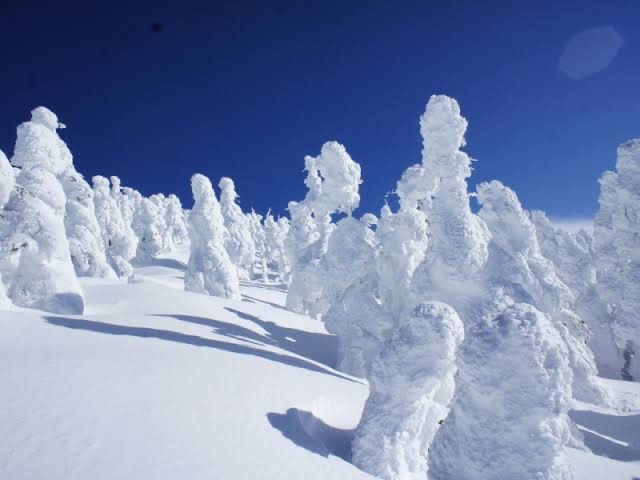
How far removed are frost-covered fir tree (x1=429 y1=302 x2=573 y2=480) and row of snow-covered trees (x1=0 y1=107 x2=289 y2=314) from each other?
14.2 meters

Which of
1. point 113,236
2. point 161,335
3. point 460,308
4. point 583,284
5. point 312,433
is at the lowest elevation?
point 312,433

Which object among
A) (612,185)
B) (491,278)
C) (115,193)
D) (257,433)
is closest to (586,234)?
(612,185)

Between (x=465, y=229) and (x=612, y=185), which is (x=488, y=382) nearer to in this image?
(x=465, y=229)

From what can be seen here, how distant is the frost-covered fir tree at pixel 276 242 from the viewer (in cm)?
7070

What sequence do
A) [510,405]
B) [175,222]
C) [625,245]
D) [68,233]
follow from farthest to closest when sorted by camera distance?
[175,222] → [68,233] → [625,245] → [510,405]

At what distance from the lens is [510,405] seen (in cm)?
854

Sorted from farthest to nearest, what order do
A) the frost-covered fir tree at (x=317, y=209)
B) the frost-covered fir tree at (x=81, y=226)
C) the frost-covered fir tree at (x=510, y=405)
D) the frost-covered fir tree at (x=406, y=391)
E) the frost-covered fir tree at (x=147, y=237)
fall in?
the frost-covered fir tree at (x=147, y=237), the frost-covered fir tree at (x=81, y=226), the frost-covered fir tree at (x=317, y=209), the frost-covered fir tree at (x=406, y=391), the frost-covered fir tree at (x=510, y=405)

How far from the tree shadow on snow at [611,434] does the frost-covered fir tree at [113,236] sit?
38574 millimetres

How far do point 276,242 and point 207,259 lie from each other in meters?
45.6

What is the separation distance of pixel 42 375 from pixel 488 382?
8878mm

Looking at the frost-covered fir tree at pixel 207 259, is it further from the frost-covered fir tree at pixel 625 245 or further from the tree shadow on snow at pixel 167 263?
the frost-covered fir tree at pixel 625 245

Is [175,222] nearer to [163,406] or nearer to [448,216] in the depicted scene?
[448,216]

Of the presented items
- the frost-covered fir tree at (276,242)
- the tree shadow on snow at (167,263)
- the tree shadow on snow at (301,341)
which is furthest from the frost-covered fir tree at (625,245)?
the frost-covered fir tree at (276,242)

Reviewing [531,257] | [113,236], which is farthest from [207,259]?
[531,257]
